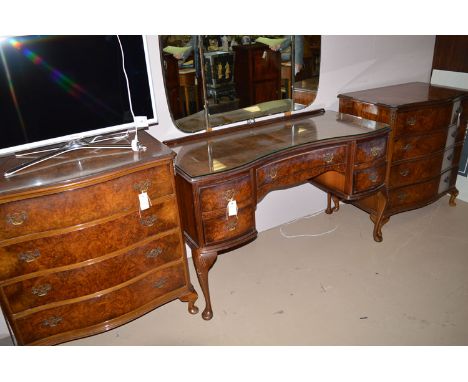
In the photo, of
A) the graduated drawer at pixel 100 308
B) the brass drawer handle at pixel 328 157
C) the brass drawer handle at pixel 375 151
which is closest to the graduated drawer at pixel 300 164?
the brass drawer handle at pixel 328 157

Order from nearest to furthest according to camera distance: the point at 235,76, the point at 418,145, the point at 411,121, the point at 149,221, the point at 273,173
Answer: the point at 149,221
the point at 273,173
the point at 235,76
the point at 411,121
the point at 418,145

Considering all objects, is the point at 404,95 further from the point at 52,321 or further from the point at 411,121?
the point at 52,321

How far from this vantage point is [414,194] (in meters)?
2.86

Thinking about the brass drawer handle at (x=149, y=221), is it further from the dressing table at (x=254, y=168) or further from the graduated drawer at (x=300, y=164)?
the graduated drawer at (x=300, y=164)

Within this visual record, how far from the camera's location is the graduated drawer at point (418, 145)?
8.53 feet

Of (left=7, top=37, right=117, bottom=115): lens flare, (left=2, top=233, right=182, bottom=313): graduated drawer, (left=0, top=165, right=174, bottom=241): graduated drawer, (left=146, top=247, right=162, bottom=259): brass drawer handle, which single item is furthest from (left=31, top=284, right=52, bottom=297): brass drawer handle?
(left=7, top=37, right=117, bottom=115): lens flare

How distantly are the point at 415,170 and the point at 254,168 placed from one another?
1470mm

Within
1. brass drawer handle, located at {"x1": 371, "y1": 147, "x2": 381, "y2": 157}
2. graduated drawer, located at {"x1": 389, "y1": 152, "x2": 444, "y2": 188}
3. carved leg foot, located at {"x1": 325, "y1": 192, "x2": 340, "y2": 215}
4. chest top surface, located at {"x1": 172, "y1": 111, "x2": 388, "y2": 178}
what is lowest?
carved leg foot, located at {"x1": 325, "y1": 192, "x2": 340, "y2": 215}

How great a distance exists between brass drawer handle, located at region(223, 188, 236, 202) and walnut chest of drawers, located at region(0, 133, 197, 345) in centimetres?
25

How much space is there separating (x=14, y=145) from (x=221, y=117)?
1.16 m

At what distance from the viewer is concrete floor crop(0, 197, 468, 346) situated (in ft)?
6.64

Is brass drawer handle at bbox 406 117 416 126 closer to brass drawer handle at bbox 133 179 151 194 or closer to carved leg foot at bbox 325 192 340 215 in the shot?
carved leg foot at bbox 325 192 340 215

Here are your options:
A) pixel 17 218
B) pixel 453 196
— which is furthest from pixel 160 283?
pixel 453 196

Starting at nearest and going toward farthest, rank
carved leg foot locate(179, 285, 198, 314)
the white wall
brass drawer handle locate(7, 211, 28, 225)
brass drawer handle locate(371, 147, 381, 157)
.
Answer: brass drawer handle locate(7, 211, 28, 225) < carved leg foot locate(179, 285, 198, 314) < brass drawer handle locate(371, 147, 381, 157) < the white wall
